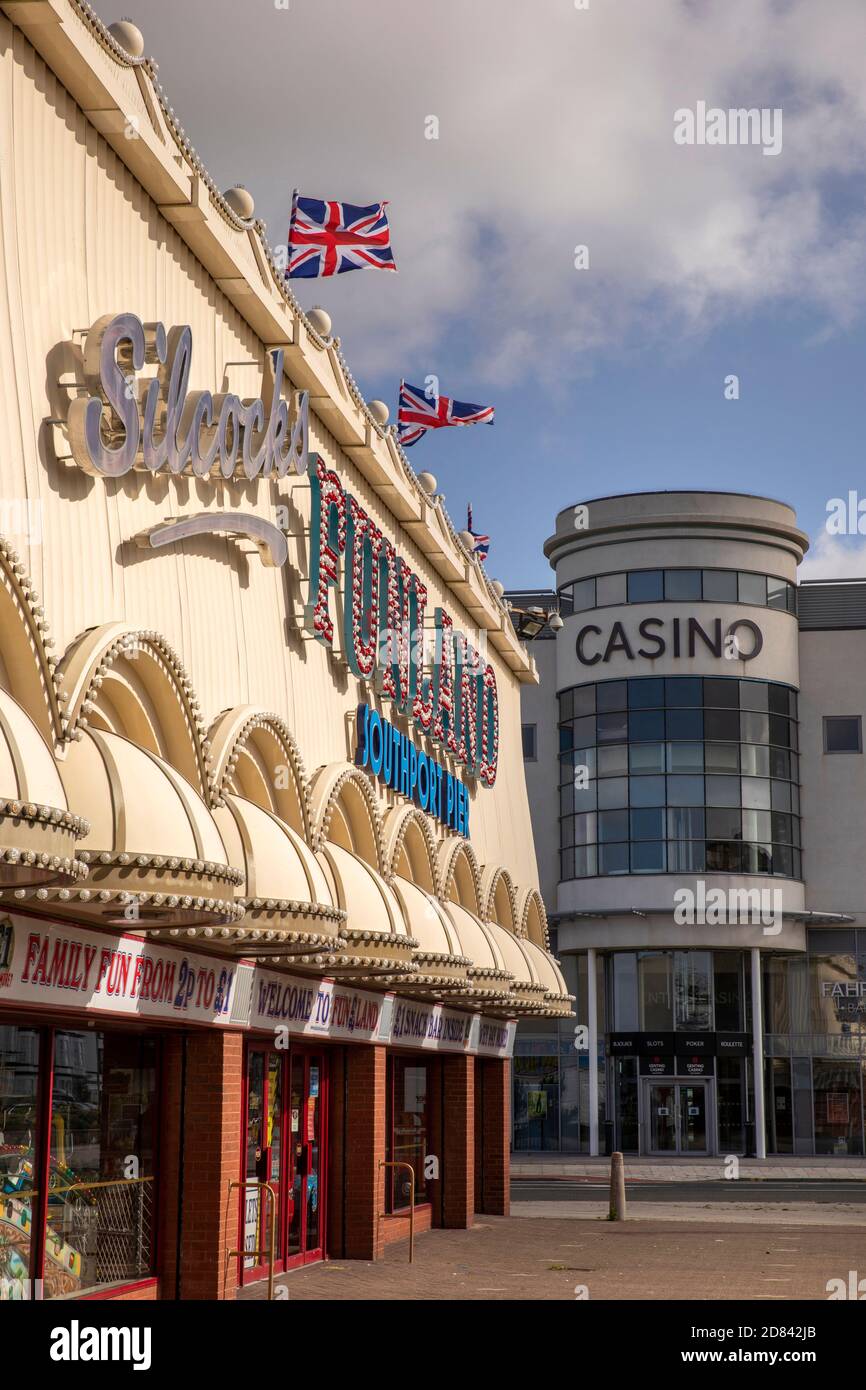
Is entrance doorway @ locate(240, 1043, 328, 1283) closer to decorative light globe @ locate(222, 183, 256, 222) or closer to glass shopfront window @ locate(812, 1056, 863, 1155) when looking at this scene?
decorative light globe @ locate(222, 183, 256, 222)

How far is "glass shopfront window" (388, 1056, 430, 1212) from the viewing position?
78.7 feet

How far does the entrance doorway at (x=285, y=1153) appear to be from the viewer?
58.0 ft

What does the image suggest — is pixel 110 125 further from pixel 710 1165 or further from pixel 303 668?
pixel 710 1165

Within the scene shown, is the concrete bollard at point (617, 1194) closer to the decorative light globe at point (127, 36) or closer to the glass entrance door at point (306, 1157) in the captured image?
the glass entrance door at point (306, 1157)

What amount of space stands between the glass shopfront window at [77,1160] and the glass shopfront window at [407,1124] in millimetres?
8925

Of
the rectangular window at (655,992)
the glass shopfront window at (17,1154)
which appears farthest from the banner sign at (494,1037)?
the rectangular window at (655,992)

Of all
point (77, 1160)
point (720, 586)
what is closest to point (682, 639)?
point (720, 586)

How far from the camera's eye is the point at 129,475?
13234 mm

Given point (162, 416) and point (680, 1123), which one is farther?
point (680, 1123)

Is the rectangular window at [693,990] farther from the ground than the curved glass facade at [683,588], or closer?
closer

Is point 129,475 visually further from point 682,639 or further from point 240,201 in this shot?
point 682,639

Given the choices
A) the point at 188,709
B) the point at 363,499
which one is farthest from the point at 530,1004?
the point at 188,709

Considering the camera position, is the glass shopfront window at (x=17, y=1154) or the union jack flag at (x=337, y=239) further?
the union jack flag at (x=337, y=239)

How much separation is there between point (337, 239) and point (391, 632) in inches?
203
